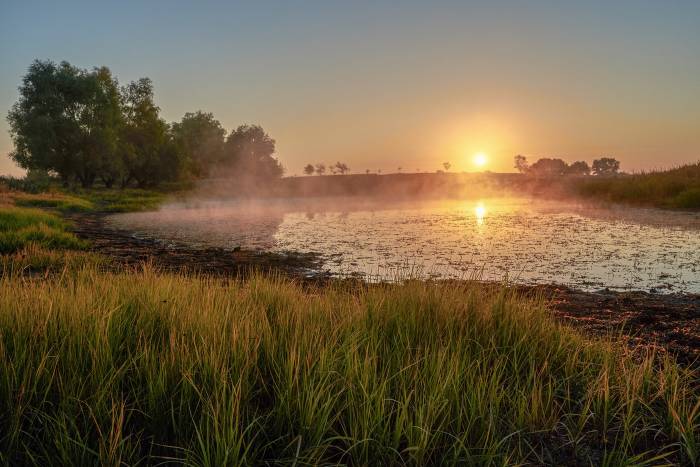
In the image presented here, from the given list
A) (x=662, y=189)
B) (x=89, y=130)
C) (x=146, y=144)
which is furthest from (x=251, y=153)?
(x=662, y=189)

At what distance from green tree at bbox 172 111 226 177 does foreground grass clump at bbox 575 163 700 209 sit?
3078 inches

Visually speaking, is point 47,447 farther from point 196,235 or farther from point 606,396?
point 196,235

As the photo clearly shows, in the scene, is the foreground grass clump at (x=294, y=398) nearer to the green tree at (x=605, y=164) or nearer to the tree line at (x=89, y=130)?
the tree line at (x=89, y=130)

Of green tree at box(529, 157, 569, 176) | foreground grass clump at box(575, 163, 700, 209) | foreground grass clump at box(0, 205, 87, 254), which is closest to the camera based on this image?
foreground grass clump at box(0, 205, 87, 254)

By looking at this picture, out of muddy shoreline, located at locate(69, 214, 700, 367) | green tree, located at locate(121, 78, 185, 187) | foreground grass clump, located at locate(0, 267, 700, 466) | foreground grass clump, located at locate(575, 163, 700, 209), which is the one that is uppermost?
green tree, located at locate(121, 78, 185, 187)

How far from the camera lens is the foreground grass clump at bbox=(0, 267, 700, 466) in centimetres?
251

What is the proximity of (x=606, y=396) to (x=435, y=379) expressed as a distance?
46.0 inches

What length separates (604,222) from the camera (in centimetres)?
1897

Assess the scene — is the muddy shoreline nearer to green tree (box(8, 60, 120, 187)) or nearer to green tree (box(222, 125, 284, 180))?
green tree (box(8, 60, 120, 187))

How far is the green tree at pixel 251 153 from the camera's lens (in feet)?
320

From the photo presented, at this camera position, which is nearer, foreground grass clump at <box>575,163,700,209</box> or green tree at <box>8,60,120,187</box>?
foreground grass clump at <box>575,163,700,209</box>

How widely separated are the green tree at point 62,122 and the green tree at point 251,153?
4548 cm

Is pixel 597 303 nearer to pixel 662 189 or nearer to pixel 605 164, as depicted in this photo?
pixel 662 189

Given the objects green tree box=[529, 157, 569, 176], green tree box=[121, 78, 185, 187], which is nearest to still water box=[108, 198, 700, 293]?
green tree box=[121, 78, 185, 187]
